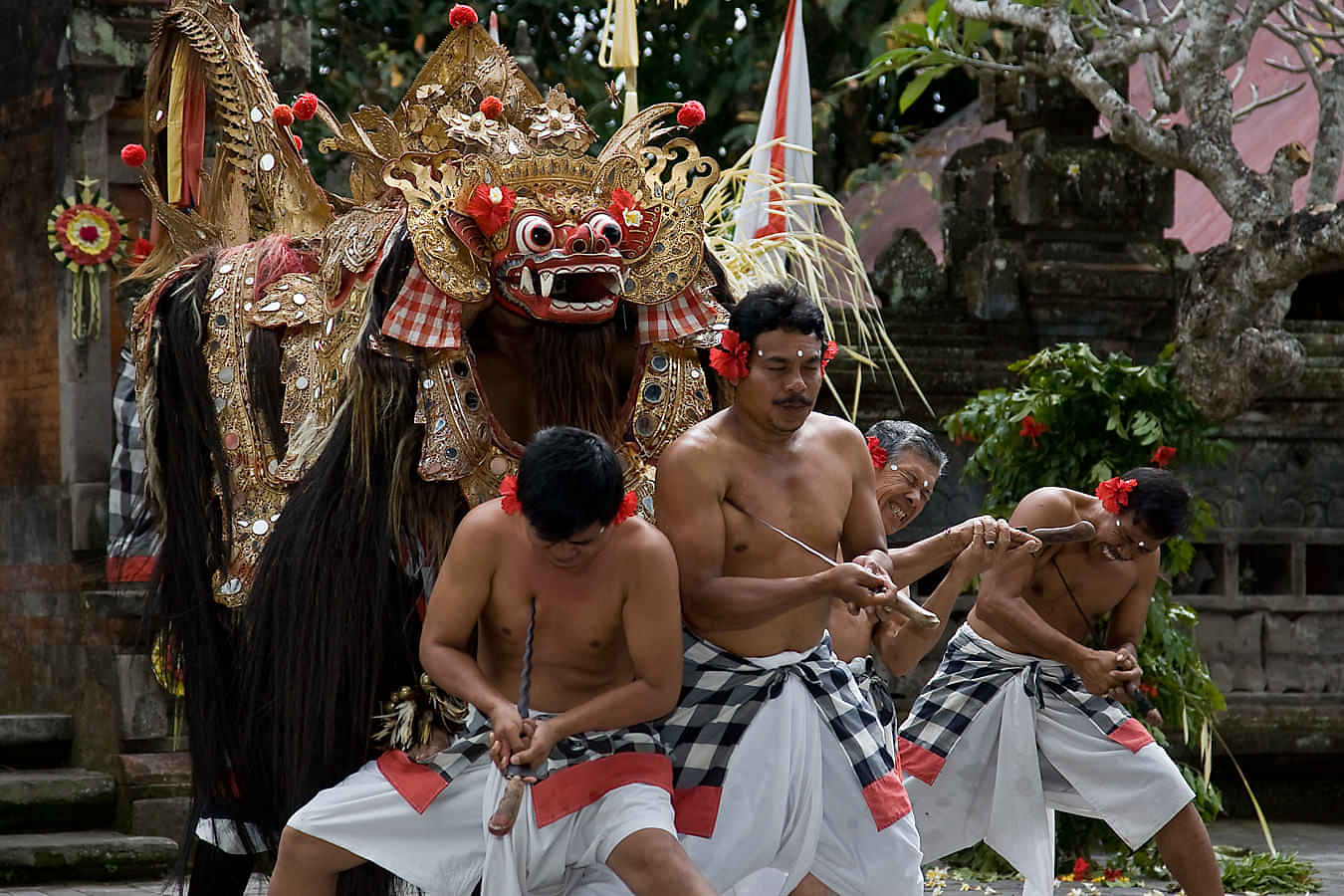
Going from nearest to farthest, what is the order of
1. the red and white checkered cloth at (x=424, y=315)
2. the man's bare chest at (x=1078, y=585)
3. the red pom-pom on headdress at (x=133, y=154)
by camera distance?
the red and white checkered cloth at (x=424, y=315) < the man's bare chest at (x=1078, y=585) < the red pom-pom on headdress at (x=133, y=154)

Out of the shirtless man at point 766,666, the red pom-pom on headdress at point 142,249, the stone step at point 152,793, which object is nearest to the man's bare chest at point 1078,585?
the shirtless man at point 766,666

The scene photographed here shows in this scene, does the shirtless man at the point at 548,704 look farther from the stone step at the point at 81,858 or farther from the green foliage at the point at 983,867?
the green foliage at the point at 983,867

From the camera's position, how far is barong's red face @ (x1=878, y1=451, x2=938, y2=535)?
5.54 m

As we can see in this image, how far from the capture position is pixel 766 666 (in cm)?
447

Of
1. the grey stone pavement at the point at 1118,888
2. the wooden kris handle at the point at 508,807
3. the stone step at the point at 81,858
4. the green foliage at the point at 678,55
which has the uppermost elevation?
the green foliage at the point at 678,55

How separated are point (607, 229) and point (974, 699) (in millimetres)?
1990

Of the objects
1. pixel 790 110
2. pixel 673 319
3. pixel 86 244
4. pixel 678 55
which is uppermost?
pixel 678 55

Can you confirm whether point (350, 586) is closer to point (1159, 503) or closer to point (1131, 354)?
point (1159, 503)

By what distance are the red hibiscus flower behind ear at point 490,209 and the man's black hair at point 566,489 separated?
81 cm

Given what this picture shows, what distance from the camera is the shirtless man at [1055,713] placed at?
18.7 feet

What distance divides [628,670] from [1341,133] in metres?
3.98

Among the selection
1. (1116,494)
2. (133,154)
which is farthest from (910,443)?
(133,154)

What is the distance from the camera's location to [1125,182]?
8.66 meters

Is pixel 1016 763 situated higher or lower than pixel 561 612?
lower
